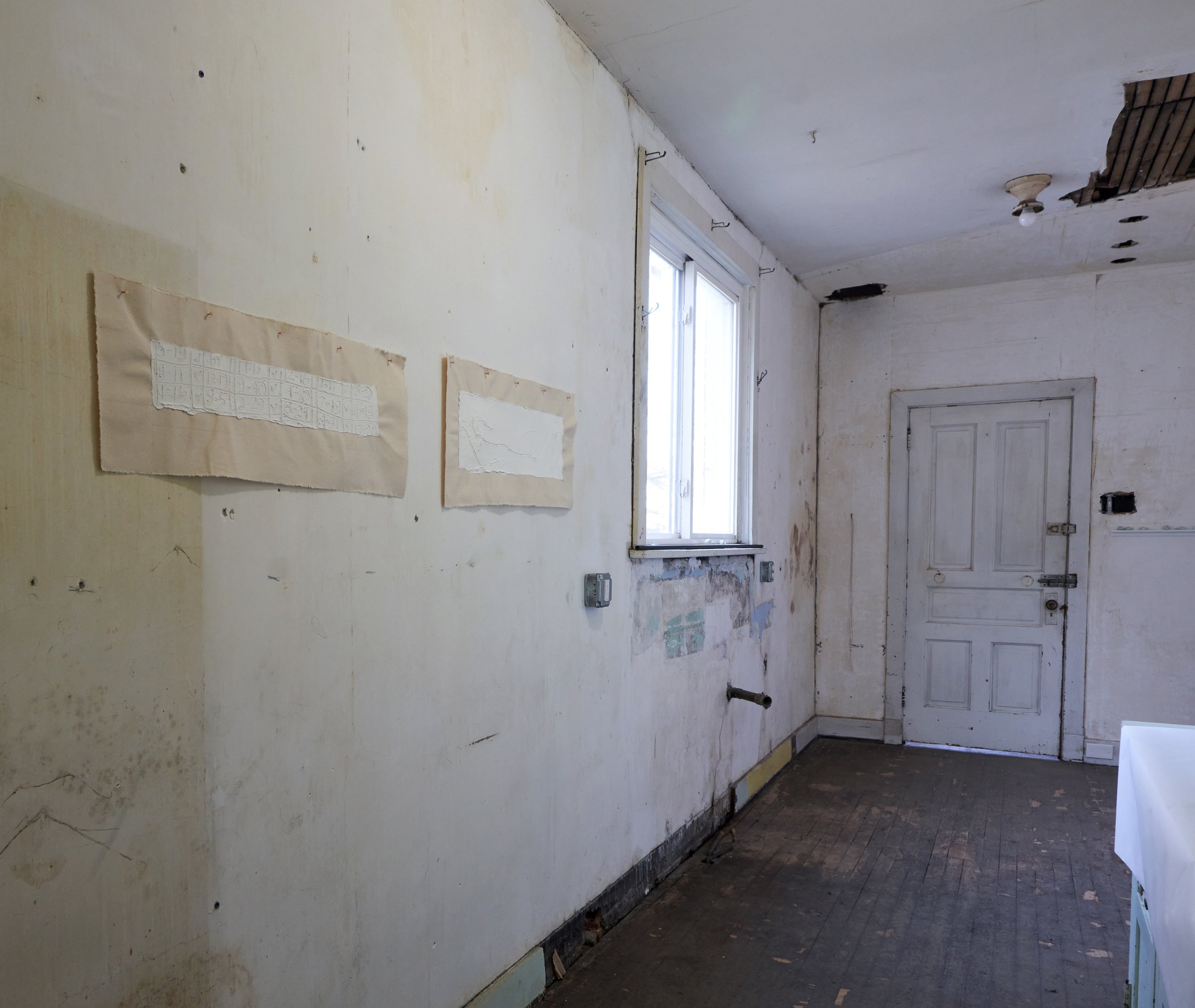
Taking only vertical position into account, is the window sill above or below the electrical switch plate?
above

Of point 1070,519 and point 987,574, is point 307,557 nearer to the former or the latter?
point 987,574

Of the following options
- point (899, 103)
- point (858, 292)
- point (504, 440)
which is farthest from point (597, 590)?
point (858, 292)

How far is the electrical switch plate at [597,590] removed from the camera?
240 cm

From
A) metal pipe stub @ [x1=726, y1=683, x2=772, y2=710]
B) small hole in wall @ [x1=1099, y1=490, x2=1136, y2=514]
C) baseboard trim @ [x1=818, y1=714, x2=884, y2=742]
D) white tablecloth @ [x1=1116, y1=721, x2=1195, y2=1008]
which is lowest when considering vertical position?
baseboard trim @ [x1=818, y1=714, x2=884, y2=742]

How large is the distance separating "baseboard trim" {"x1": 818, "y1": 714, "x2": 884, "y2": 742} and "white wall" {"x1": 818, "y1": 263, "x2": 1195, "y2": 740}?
4 centimetres

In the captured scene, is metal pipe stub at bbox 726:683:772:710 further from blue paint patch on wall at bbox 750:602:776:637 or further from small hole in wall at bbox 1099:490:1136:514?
small hole in wall at bbox 1099:490:1136:514

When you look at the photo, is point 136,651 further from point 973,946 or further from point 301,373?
point 973,946

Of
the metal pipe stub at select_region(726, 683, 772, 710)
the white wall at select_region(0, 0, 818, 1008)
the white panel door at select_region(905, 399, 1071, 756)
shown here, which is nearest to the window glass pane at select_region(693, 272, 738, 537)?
the metal pipe stub at select_region(726, 683, 772, 710)

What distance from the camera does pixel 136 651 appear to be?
1189 millimetres

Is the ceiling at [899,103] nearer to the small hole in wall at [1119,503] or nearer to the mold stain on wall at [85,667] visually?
the small hole in wall at [1119,503]

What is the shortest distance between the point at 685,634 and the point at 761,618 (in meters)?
1.01

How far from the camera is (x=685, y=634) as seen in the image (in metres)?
3.11

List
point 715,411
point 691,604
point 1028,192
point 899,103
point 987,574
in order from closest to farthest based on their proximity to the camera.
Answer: point 899,103 → point 691,604 → point 1028,192 → point 715,411 → point 987,574

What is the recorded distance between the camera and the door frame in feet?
14.8
